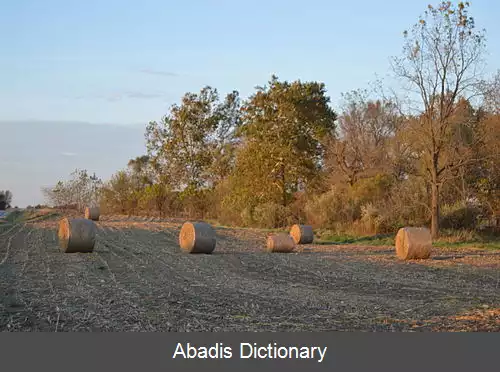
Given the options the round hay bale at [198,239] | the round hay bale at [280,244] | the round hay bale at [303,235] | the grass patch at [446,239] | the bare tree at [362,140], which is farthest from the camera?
the bare tree at [362,140]

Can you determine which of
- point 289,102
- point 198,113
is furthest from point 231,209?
point 198,113

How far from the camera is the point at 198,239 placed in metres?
17.3

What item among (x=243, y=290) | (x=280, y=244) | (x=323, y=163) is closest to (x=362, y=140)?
(x=323, y=163)

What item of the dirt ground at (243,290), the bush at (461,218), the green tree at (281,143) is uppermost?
the green tree at (281,143)

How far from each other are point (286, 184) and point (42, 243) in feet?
49.4

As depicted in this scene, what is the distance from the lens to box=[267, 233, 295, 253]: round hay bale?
18.7m

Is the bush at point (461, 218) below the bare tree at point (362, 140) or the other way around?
below

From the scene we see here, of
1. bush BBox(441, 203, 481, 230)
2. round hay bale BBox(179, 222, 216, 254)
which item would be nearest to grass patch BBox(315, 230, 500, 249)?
bush BBox(441, 203, 481, 230)

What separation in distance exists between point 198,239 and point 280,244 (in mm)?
2515

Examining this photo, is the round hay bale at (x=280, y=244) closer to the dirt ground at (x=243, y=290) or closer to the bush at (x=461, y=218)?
the dirt ground at (x=243, y=290)

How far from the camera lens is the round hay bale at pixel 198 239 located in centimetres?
1733

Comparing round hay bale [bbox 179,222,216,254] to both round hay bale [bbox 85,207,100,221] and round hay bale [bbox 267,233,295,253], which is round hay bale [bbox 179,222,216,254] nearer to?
round hay bale [bbox 267,233,295,253]

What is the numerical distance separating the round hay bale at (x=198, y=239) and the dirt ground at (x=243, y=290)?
0.29m

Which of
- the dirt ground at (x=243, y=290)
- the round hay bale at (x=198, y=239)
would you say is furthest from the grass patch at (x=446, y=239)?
the round hay bale at (x=198, y=239)
